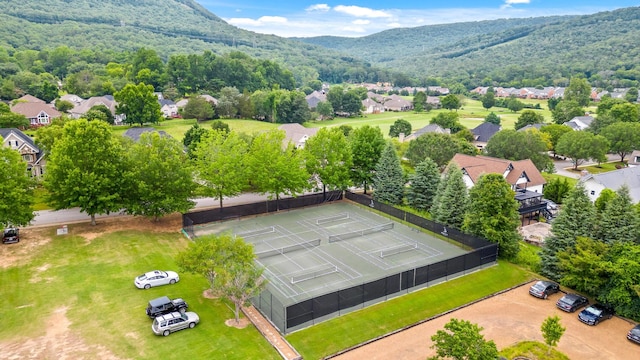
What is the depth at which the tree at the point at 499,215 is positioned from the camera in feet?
109

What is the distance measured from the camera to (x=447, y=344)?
1786 cm

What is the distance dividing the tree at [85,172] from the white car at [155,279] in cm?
1080

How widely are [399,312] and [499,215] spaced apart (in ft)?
42.2

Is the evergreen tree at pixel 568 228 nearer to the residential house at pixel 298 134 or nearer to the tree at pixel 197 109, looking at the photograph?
the residential house at pixel 298 134

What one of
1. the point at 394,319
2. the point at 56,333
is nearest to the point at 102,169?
the point at 56,333

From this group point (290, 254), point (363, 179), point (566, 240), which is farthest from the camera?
point (363, 179)

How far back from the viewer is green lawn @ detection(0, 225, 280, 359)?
2189 cm

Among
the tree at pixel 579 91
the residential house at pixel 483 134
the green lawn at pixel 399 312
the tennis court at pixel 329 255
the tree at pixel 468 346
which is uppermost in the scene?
the tree at pixel 579 91

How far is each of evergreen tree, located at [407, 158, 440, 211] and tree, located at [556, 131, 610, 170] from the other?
32.8 metres

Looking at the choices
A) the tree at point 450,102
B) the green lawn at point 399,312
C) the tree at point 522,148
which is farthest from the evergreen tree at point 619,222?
the tree at point 450,102

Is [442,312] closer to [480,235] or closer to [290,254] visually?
[480,235]

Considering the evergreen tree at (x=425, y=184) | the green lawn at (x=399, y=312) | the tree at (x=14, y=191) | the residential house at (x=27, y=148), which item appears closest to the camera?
the green lawn at (x=399, y=312)

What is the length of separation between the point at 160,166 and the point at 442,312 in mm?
26400

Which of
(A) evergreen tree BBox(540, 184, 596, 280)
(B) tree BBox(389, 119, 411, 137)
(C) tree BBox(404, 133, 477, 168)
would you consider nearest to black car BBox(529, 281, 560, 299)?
(A) evergreen tree BBox(540, 184, 596, 280)
